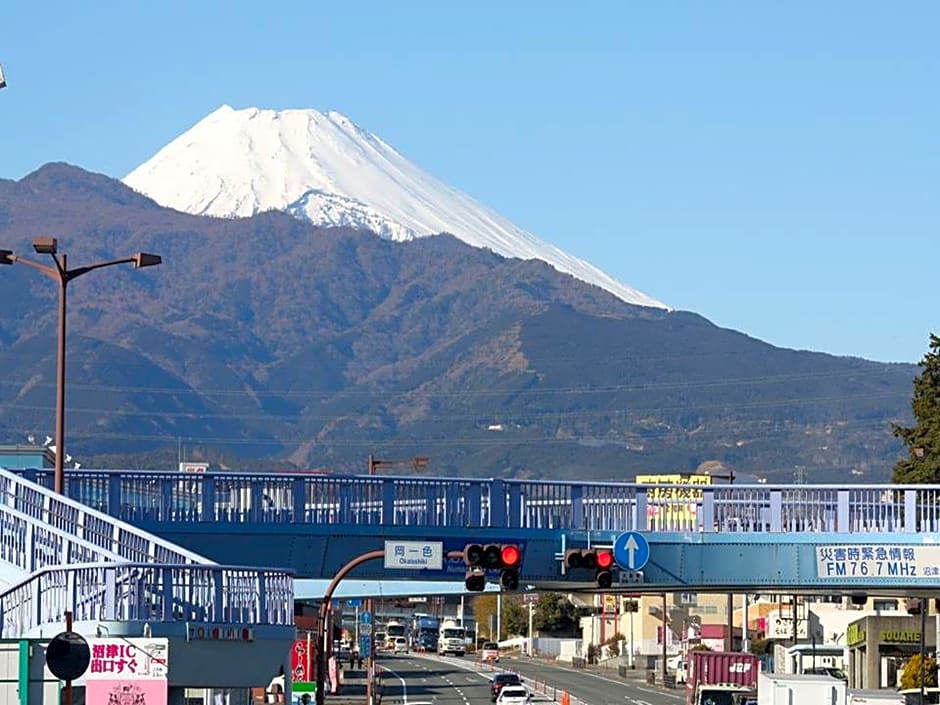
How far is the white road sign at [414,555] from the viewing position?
52312 millimetres

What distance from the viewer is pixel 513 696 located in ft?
295

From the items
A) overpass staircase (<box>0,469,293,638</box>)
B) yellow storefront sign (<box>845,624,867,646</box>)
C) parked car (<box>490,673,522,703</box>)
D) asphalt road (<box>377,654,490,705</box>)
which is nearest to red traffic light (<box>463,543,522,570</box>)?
overpass staircase (<box>0,469,293,638</box>)

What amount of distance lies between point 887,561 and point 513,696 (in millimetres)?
37002

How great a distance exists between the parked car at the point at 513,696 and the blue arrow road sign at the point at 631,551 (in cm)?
3549

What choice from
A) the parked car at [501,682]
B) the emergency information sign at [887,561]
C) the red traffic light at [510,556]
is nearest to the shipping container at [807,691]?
the emergency information sign at [887,561]

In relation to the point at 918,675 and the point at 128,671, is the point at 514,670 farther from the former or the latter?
the point at 128,671

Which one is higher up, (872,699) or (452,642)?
(872,699)

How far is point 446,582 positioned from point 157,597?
21.6 meters

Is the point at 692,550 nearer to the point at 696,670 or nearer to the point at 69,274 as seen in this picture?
the point at 69,274

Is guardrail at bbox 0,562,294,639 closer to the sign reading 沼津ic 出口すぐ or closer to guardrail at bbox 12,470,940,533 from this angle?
the sign reading 沼津ic 出口すぐ

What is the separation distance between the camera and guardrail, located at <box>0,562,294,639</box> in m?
33.5

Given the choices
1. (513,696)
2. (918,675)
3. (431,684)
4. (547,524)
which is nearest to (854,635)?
(918,675)

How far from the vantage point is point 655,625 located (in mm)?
175125

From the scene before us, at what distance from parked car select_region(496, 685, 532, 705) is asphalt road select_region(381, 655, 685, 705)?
275 cm
